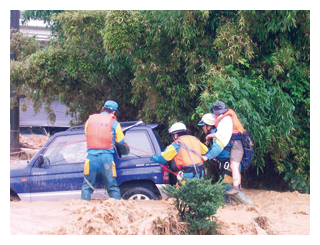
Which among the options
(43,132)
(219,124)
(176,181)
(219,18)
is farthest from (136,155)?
(43,132)

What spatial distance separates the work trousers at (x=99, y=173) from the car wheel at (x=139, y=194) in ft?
0.88

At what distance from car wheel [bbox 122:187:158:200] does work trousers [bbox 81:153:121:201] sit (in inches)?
10.5

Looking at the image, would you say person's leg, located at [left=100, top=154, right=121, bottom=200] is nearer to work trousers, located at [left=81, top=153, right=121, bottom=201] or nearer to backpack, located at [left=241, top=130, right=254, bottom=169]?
work trousers, located at [left=81, top=153, right=121, bottom=201]

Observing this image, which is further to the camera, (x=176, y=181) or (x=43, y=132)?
(x=43, y=132)

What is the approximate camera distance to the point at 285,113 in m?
→ 6.91

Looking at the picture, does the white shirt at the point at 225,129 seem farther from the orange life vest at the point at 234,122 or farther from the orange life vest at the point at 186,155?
the orange life vest at the point at 186,155

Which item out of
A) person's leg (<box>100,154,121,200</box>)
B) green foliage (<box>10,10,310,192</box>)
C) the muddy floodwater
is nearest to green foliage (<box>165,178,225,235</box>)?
the muddy floodwater

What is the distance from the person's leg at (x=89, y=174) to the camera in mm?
5953

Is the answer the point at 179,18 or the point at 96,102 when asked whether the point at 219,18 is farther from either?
the point at 96,102

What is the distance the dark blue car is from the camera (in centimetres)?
620

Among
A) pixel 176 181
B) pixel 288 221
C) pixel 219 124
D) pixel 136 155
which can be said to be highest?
pixel 219 124

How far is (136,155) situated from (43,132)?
10.2m

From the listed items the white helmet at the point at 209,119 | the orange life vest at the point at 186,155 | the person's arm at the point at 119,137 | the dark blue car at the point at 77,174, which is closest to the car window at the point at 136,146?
the dark blue car at the point at 77,174

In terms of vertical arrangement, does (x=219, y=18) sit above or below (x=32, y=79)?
above
